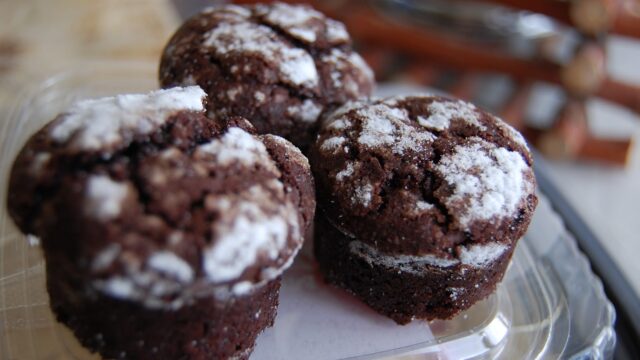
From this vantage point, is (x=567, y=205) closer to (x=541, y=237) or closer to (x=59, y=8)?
(x=541, y=237)

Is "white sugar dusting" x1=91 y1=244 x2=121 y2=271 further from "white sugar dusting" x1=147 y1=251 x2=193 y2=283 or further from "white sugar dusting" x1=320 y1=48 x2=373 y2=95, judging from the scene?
"white sugar dusting" x1=320 y1=48 x2=373 y2=95

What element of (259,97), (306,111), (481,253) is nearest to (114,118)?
(259,97)

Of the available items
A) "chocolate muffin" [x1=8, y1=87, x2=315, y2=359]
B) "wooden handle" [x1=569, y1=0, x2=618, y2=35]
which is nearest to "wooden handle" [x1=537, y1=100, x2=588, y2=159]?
"wooden handle" [x1=569, y1=0, x2=618, y2=35]

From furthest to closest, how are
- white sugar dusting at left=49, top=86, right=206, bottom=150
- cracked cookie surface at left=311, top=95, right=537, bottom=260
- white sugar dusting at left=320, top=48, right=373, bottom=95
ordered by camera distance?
1. white sugar dusting at left=320, top=48, right=373, bottom=95
2. cracked cookie surface at left=311, top=95, right=537, bottom=260
3. white sugar dusting at left=49, top=86, right=206, bottom=150

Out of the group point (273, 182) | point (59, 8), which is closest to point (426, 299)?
point (273, 182)

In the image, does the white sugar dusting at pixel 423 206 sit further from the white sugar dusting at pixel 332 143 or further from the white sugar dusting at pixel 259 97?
the white sugar dusting at pixel 259 97
